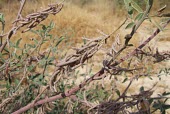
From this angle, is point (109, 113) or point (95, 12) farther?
point (95, 12)

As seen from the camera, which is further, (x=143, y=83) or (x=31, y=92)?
(x=143, y=83)

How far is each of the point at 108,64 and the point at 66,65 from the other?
55 millimetres

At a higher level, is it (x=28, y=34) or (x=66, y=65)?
(x=28, y=34)

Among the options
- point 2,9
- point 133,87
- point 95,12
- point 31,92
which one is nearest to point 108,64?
point 31,92

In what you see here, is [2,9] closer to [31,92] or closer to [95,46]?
[31,92]

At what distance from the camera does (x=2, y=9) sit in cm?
523

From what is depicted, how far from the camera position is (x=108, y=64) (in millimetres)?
Answer: 409

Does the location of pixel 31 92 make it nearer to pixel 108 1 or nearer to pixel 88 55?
pixel 88 55

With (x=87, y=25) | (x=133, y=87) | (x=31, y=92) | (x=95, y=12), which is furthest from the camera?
(x=95, y=12)

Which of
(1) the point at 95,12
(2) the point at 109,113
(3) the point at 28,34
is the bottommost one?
(2) the point at 109,113

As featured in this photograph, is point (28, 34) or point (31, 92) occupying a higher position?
point (28, 34)

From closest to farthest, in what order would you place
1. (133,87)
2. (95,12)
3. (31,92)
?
(31,92) < (133,87) < (95,12)

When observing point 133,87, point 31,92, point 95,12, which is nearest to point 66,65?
point 31,92

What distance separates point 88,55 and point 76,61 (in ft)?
0.06
